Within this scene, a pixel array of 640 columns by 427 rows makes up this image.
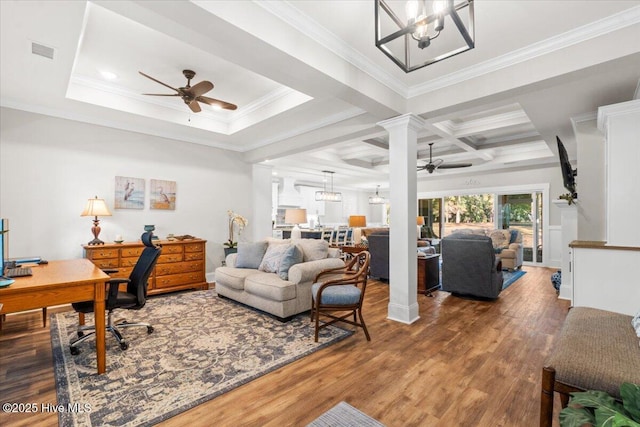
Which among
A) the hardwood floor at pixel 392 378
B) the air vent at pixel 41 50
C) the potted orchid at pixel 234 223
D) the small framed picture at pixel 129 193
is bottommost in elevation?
the hardwood floor at pixel 392 378

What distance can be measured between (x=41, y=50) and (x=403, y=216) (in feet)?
12.5

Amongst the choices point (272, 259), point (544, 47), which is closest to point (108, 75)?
point (272, 259)

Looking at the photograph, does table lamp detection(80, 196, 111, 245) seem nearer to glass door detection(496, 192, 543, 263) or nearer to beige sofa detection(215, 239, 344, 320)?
beige sofa detection(215, 239, 344, 320)

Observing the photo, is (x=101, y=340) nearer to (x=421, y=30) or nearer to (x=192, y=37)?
(x=192, y=37)

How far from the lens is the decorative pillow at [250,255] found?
422 centimetres

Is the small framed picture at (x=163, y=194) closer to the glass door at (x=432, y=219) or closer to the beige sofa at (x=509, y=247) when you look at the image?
the beige sofa at (x=509, y=247)

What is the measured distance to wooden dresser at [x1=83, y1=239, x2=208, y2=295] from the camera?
13.2 ft

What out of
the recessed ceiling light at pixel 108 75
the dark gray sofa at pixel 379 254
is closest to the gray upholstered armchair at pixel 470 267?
the dark gray sofa at pixel 379 254

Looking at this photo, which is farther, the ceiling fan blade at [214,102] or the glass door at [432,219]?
the glass door at [432,219]

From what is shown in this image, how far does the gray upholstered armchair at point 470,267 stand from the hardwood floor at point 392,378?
763 millimetres

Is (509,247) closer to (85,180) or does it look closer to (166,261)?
(166,261)

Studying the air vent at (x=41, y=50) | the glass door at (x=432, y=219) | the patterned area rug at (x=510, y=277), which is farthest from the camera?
the glass door at (x=432, y=219)

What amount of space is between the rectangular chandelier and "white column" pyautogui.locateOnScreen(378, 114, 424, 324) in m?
0.78

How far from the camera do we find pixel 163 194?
197 inches
